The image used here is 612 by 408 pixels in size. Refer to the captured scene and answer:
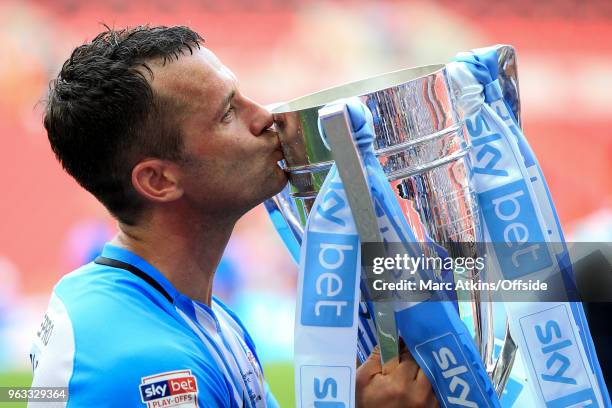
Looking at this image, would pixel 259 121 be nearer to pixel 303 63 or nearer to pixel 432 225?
pixel 432 225

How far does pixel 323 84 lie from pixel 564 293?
25.1 ft

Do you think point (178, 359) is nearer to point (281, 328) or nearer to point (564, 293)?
point (564, 293)

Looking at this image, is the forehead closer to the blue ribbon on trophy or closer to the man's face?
the man's face

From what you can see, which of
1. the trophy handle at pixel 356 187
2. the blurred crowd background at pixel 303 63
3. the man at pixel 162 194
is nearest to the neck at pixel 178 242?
the man at pixel 162 194

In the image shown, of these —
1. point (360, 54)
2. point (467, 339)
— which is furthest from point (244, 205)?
point (360, 54)

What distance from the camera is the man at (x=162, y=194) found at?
4.31 ft

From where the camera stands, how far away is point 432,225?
1.36 metres

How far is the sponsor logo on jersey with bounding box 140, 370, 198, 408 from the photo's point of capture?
126cm

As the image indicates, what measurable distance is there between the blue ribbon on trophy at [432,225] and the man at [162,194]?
74 millimetres

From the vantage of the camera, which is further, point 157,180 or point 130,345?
point 157,180

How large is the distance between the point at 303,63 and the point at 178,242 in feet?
25.2

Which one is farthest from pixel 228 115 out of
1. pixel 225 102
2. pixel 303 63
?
pixel 303 63

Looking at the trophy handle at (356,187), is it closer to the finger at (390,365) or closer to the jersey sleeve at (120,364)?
the finger at (390,365)

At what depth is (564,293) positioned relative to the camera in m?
1.34
